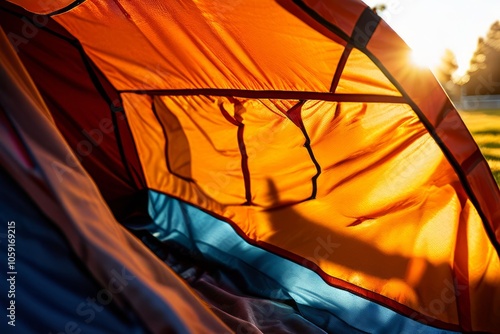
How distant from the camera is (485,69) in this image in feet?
48.3

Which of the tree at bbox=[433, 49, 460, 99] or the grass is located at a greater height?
the tree at bbox=[433, 49, 460, 99]

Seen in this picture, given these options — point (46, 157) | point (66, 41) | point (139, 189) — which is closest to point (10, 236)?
point (46, 157)

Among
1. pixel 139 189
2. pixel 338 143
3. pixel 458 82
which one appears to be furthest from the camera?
pixel 458 82

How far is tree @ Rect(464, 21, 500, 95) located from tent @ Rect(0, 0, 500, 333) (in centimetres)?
1251

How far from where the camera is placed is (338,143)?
1.89 meters

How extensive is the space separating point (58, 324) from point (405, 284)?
1122 mm

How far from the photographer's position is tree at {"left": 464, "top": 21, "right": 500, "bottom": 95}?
44.7 ft

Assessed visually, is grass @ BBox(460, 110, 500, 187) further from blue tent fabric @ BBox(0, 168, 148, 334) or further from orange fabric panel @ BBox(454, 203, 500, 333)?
blue tent fabric @ BBox(0, 168, 148, 334)

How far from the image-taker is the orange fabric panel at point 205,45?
1.56 metres

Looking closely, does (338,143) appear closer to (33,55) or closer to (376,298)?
(376,298)

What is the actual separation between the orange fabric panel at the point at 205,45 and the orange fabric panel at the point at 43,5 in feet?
0.22

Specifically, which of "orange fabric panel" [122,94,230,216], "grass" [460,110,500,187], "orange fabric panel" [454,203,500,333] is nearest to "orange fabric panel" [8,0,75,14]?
"orange fabric panel" [122,94,230,216]

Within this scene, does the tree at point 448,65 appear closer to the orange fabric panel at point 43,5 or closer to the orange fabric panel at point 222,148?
the orange fabric panel at point 222,148

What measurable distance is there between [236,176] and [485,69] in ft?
47.3
